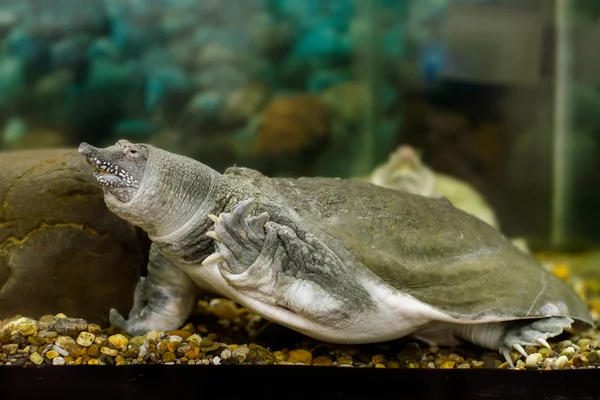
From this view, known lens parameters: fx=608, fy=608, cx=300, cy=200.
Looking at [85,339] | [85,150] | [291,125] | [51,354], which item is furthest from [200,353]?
[291,125]

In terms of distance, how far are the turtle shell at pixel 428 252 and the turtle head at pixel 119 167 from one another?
20.9 inches

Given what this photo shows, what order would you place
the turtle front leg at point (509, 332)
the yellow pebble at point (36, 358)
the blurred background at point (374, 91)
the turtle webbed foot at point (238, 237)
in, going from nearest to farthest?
the turtle webbed foot at point (238, 237), the yellow pebble at point (36, 358), the turtle front leg at point (509, 332), the blurred background at point (374, 91)

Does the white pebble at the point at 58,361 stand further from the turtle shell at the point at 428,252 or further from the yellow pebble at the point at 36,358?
the turtle shell at the point at 428,252

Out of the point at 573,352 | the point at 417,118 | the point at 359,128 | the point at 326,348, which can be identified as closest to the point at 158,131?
the point at 359,128

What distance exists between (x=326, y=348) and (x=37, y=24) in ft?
11.3

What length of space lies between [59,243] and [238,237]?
3.13 feet

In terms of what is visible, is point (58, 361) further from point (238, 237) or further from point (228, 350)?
point (238, 237)

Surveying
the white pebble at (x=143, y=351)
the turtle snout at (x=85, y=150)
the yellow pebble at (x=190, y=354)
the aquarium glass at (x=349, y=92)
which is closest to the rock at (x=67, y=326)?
the white pebble at (x=143, y=351)

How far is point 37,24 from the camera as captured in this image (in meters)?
4.60

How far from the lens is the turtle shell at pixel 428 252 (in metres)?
2.54

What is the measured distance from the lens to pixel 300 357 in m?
2.58

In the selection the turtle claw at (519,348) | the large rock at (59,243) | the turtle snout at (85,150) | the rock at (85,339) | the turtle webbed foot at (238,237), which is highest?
the turtle snout at (85,150)

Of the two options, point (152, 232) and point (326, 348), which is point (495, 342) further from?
point (152, 232)

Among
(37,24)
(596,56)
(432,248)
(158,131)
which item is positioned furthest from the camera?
(596,56)
